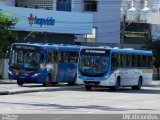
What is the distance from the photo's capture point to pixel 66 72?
43.2 meters

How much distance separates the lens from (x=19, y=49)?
133 ft

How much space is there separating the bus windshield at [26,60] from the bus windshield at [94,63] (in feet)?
11.2

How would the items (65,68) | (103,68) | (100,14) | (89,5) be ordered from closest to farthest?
(103,68)
(65,68)
(100,14)
(89,5)

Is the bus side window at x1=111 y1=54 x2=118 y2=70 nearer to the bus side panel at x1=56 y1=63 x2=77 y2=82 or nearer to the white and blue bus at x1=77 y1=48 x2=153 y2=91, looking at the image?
the white and blue bus at x1=77 y1=48 x2=153 y2=91

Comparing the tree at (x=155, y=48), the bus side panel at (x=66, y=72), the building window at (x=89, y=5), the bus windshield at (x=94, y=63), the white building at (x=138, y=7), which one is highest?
the building window at (x=89, y=5)

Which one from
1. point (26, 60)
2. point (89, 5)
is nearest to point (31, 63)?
point (26, 60)

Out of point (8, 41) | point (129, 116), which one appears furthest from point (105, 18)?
point (129, 116)

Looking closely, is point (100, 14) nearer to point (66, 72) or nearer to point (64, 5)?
point (64, 5)

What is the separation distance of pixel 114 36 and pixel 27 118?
67286mm

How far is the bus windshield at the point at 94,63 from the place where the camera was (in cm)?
3828

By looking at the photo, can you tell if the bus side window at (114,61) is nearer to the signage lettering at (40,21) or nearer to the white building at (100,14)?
the signage lettering at (40,21)

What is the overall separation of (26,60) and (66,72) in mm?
3970

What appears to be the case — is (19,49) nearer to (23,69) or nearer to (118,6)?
(23,69)

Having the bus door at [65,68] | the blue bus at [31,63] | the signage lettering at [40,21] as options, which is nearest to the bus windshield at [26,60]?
the blue bus at [31,63]
